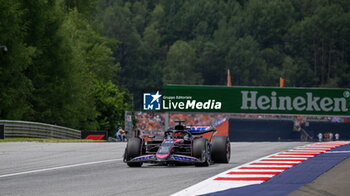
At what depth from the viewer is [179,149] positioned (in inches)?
751

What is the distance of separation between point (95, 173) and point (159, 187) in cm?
330

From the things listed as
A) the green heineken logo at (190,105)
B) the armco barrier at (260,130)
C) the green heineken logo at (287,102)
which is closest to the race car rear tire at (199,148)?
the green heineken logo at (287,102)

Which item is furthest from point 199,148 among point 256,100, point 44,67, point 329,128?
point 329,128

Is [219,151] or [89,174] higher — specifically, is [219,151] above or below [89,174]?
above

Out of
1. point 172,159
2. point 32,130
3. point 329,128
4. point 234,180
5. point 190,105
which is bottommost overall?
point 234,180

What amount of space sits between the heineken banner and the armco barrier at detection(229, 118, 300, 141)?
103 ft

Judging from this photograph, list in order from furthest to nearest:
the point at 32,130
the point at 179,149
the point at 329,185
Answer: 1. the point at 32,130
2. the point at 179,149
3. the point at 329,185

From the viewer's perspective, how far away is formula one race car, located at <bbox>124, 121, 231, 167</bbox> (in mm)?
18453

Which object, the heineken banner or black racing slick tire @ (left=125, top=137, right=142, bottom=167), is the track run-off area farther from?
the heineken banner

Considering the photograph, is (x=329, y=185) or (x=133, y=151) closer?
(x=329, y=185)

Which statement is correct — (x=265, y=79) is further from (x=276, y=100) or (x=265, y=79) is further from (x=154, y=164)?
(x=154, y=164)

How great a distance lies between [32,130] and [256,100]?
72.2 feet

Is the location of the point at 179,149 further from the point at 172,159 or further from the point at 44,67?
the point at 44,67

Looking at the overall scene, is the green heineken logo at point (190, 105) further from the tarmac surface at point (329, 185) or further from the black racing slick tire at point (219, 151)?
the tarmac surface at point (329, 185)
